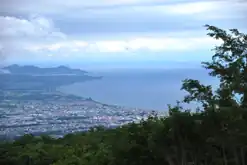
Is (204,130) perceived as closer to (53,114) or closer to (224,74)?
(224,74)

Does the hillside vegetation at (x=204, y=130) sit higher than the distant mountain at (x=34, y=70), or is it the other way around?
the distant mountain at (x=34, y=70)

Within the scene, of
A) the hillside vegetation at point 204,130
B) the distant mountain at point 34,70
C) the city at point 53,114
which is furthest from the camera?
the distant mountain at point 34,70

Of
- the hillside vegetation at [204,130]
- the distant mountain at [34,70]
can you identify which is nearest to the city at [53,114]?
the hillside vegetation at [204,130]

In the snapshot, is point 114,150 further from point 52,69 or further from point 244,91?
point 52,69

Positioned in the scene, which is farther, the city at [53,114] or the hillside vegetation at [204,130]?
the city at [53,114]

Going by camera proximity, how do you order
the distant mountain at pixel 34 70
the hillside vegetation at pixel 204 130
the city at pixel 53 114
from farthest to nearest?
the distant mountain at pixel 34 70, the city at pixel 53 114, the hillside vegetation at pixel 204 130

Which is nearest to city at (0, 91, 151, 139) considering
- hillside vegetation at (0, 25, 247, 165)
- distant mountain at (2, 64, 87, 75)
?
hillside vegetation at (0, 25, 247, 165)

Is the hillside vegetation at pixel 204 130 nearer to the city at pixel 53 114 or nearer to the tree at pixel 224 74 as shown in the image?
the tree at pixel 224 74

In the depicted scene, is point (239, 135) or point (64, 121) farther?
point (64, 121)

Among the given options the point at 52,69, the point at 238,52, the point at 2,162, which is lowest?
the point at 2,162

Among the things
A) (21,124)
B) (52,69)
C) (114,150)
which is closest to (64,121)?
(21,124)
